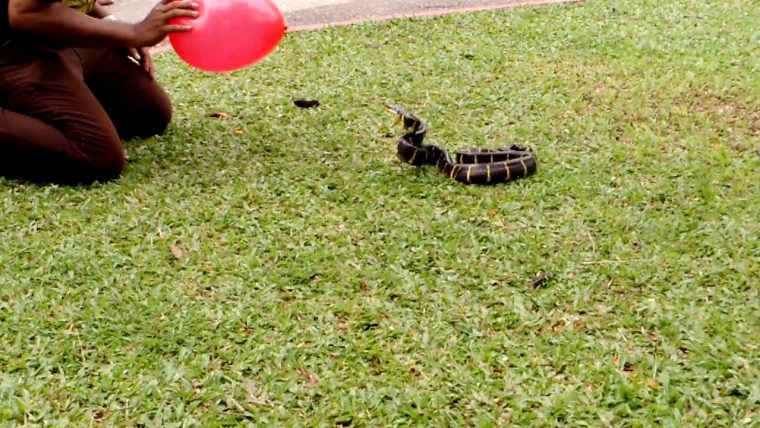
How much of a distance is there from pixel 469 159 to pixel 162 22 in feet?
4.90

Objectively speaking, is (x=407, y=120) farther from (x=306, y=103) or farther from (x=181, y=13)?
(x=181, y=13)

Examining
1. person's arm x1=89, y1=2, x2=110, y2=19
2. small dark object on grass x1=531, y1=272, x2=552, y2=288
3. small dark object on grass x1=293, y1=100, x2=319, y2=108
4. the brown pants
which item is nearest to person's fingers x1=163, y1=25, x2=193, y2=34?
the brown pants

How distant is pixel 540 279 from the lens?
295cm

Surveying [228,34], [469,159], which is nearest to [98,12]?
[228,34]

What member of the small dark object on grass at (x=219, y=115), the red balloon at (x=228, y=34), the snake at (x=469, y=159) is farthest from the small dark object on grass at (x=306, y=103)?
the red balloon at (x=228, y=34)

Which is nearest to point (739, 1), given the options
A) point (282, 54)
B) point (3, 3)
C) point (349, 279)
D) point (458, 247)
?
point (282, 54)

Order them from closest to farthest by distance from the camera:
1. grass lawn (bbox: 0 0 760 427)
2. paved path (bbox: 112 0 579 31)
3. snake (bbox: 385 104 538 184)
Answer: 1. grass lawn (bbox: 0 0 760 427)
2. snake (bbox: 385 104 538 184)
3. paved path (bbox: 112 0 579 31)

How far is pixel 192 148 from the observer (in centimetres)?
420

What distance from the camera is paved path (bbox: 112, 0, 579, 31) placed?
22.3 ft

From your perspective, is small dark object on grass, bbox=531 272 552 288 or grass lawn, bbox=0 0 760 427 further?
small dark object on grass, bbox=531 272 552 288

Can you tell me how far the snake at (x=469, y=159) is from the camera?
367 centimetres

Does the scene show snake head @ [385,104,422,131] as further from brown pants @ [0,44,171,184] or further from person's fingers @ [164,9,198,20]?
brown pants @ [0,44,171,184]

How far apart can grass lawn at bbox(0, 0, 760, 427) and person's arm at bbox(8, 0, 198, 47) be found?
0.66 meters

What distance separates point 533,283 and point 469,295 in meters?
0.24
